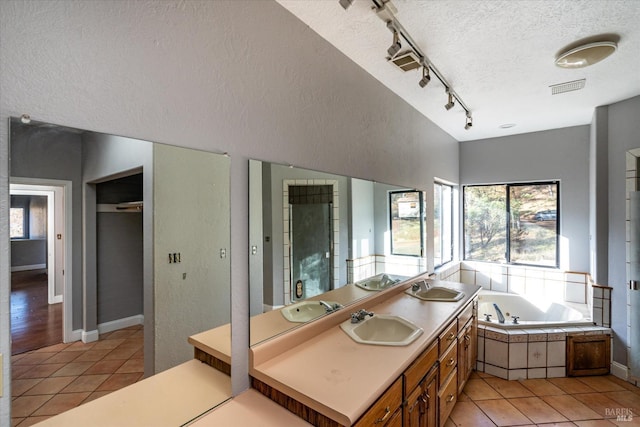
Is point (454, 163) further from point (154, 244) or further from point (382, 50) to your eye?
point (154, 244)

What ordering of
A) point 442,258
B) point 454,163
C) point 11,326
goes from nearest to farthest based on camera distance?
point 11,326 < point 442,258 < point 454,163

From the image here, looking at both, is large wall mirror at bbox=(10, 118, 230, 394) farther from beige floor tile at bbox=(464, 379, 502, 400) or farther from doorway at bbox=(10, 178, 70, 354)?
beige floor tile at bbox=(464, 379, 502, 400)

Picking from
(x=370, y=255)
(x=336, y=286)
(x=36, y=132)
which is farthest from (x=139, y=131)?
(x=370, y=255)

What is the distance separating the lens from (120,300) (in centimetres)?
106

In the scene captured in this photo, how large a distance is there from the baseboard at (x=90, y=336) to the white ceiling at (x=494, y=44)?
1690 millimetres

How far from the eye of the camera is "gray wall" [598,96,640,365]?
9.21 ft

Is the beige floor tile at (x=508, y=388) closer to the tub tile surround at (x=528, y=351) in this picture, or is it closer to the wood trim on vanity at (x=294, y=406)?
the tub tile surround at (x=528, y=351)

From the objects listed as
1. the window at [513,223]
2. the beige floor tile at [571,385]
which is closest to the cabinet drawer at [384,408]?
the beige floor tile at [571,385]

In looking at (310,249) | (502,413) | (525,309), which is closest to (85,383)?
(310,249)

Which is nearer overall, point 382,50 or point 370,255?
point 382,50

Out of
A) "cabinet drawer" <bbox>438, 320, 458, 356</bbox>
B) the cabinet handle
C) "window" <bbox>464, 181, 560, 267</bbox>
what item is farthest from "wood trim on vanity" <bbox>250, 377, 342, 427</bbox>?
"window" <bbox>464, 181, 560, 267</bbox>

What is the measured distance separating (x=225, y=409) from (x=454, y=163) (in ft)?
14.1

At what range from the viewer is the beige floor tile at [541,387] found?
2628 mm

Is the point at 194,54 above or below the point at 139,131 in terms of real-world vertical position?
above
